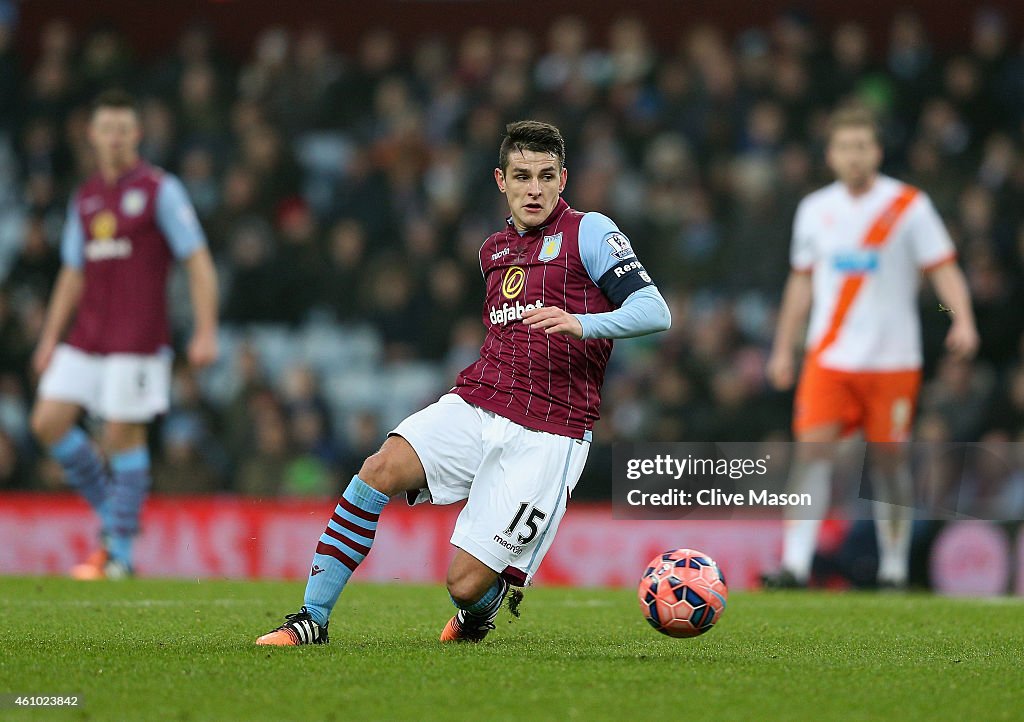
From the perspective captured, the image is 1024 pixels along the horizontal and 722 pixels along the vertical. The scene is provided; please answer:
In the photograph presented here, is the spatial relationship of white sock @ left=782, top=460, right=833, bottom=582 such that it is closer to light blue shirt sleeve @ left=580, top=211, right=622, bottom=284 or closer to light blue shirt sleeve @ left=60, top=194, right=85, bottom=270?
light blue shirt sleeve @ left=580, top=211, right=622, bottom=284

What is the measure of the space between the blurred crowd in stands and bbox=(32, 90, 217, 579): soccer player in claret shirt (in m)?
3.45

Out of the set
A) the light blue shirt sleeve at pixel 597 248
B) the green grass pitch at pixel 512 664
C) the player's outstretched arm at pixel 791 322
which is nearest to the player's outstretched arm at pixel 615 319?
the light blue shirt sleeve at pixel 597 248

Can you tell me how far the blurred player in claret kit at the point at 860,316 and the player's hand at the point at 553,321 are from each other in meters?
3.82

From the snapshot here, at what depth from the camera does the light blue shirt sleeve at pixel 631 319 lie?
16.5ft

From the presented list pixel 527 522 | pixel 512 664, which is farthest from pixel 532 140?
pixel 512 664

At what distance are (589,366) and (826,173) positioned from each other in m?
8.66

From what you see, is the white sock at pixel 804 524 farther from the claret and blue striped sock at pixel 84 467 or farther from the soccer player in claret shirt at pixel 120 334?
the claret and blue striped sock at pixel 84 467

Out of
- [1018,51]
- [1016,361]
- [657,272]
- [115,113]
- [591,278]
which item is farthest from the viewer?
[1018,51]

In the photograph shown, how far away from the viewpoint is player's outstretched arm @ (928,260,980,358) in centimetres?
809

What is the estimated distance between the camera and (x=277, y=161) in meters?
14.9

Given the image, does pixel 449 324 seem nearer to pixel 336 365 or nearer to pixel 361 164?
pixel 336 365

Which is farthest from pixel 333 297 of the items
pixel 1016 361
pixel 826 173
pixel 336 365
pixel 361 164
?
pixel 1016 361

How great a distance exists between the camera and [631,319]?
5.06 metres

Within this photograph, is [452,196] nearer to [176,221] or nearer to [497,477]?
[176,221]
